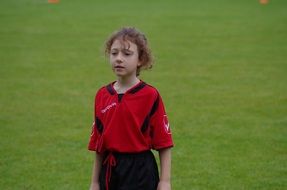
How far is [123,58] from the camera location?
338cm

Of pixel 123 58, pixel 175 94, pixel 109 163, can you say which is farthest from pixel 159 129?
pixel 175 94

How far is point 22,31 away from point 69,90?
751 centimetres

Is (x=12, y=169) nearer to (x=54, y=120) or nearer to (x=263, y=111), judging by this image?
(x=54, y=120)

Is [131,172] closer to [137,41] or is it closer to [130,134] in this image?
[130,134]

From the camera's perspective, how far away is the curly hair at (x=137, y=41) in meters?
3.44

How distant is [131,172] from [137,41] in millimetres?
749

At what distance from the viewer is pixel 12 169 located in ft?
21.7

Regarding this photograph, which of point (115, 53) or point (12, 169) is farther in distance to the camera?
→ point (12, 169)

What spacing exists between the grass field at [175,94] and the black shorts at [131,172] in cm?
69

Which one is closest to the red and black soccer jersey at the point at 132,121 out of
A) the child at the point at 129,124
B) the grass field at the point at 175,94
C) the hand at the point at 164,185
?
the child at the point at 129,124

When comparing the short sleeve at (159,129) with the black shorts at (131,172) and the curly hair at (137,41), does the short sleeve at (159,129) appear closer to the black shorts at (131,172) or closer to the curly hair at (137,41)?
the black shorts at (131,172)

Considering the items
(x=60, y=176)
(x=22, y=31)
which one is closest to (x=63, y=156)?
(x=60, y=176)

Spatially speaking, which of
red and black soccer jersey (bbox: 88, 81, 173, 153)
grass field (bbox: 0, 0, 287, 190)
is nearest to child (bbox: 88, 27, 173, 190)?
red and black soccer jersey (bbox: 88, 81, 173, 153)

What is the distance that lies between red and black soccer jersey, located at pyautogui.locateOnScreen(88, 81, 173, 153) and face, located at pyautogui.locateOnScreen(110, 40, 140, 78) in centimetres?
10
